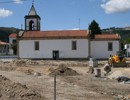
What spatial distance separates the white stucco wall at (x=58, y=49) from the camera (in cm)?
6262

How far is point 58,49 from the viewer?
63031 mm

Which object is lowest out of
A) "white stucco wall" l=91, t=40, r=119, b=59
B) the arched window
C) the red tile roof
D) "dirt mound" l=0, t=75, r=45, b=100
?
"dirt mound" l=0, t=75, r=45, b=100

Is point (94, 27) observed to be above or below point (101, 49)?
above

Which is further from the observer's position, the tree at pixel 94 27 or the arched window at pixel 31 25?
the tree at pixel 94 27

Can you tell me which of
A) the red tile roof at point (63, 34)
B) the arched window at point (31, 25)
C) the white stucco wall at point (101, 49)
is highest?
the arched window at point (31, 25)

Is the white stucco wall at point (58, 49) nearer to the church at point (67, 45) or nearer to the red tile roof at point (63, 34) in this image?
the church at point (67, 45)

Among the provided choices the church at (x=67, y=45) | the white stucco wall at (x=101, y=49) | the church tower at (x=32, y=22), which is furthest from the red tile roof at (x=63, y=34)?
the church tower at (x=32, y=22)

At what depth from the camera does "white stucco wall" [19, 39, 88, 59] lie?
205 ft

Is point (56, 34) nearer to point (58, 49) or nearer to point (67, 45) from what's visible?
point (58, 49)

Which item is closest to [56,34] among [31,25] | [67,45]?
[67,45]

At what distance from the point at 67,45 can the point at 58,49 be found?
177 cm

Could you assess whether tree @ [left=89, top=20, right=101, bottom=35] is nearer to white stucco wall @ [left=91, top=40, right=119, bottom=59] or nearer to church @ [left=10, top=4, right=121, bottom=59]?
church @ [left=10, top=4, right=121, bottom=59]

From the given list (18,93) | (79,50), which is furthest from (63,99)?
(79,50)

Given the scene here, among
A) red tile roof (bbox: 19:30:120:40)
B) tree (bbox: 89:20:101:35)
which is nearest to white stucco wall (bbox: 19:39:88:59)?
red tile roof (bbox: 19:30:120:40)
